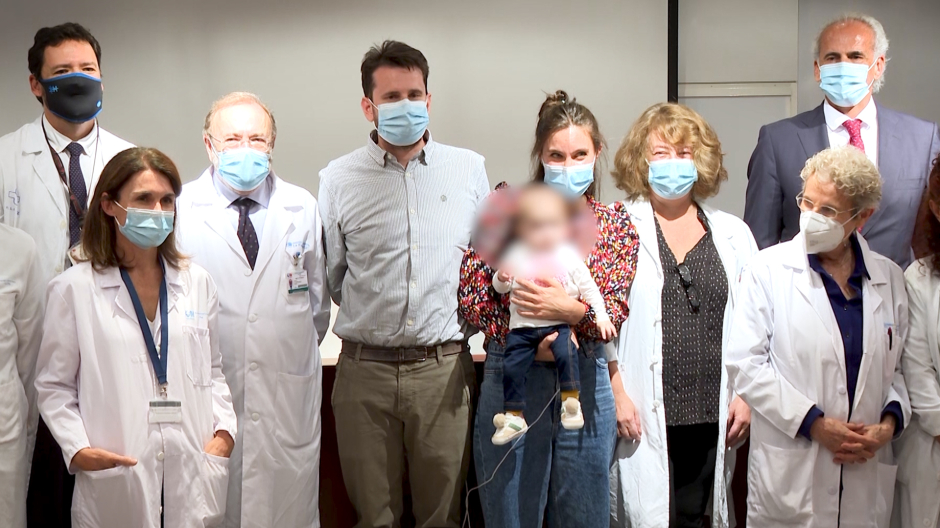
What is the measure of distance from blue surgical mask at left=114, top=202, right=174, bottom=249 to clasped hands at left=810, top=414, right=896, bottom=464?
2242 mm

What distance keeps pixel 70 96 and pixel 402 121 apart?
122 cm

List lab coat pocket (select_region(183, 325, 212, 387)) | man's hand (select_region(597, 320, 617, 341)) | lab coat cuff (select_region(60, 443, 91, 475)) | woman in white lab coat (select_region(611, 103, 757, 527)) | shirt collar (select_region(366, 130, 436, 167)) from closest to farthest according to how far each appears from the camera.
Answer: lab coat cuff (select_region(60, 443, 91, 475)) < man's hand (select_region(597, 320, 617, 341)) < lab coat pocket (select_region(183, 325, 212, 387)) < woman in white lab coat (select_region(611, 103, 757, 527)) < shirt collar (select_region(366, 130, 436, 167))

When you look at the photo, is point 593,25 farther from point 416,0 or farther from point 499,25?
point 416,0

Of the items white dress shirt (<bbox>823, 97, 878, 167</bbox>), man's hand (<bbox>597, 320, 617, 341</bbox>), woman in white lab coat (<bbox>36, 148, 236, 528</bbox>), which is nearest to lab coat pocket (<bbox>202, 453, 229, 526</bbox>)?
woman in white lab coat (<bbox>36, 148, 236, 528</bbox>)

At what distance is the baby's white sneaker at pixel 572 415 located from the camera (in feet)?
9.29

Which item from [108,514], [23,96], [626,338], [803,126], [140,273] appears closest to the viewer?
[108,514]

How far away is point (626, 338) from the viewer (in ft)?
10.7

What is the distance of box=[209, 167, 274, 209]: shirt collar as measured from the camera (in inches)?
136

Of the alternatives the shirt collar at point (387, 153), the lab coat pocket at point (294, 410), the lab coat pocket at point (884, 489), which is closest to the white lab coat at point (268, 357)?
the lab coat pocket at point (294, 410)

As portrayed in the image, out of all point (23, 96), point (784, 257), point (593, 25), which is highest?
point (593, 25)

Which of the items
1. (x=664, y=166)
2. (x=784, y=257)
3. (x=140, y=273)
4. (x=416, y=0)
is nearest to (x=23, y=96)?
(x=416, y=0)

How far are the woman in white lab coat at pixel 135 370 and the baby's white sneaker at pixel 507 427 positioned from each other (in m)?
0.93

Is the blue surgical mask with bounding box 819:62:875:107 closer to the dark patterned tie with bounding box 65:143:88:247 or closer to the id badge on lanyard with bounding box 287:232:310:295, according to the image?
the id badge on lanyard with bounding box 287:232:310:295

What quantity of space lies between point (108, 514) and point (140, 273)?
767 millimetres
